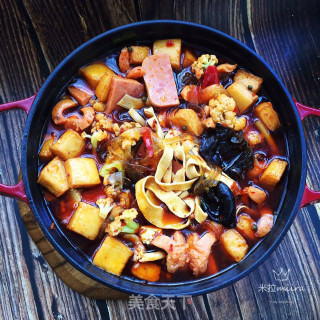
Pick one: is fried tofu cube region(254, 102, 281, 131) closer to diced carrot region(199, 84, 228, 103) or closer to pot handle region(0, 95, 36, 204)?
diced carrot region(199, 84, 228, 103)

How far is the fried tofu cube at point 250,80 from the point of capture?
11.4 ft

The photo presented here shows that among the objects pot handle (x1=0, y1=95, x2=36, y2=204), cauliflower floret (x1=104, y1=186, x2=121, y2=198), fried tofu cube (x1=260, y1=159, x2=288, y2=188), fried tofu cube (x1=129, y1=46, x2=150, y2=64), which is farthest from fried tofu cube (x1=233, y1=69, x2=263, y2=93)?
pot handle (x1=0, y1=95, x2=36, y2=204)

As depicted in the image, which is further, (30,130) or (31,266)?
(31,266)

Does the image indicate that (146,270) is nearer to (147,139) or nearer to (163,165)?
(163,165)

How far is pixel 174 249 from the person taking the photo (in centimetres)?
312

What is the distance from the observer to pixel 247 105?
340 centimetres

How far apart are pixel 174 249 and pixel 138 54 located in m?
1.68

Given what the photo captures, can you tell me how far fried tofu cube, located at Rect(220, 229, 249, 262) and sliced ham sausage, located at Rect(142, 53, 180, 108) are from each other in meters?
1.16

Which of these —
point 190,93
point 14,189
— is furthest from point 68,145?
point 190,93

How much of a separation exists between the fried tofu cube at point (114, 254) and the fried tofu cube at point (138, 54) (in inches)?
60.2

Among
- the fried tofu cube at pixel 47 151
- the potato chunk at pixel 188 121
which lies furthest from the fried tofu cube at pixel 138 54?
the fried tofu cube at pixel 47 151

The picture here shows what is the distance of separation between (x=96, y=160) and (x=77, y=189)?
0.94 ft

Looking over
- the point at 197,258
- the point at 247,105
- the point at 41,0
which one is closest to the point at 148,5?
the point at 41,0

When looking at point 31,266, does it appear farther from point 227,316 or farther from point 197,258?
point 227,316
